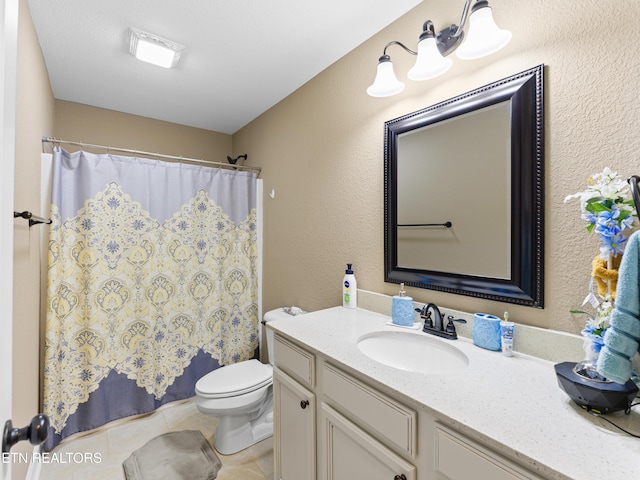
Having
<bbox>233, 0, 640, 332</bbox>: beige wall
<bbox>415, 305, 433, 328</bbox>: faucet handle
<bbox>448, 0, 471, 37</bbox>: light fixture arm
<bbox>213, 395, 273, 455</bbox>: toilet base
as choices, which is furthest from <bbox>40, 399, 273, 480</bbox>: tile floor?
<bbox>448, 0, 471, 37</bbox>: light fixture arm

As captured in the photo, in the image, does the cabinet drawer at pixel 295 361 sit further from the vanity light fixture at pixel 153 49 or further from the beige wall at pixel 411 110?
the vanity light fixture at pixel 153 49

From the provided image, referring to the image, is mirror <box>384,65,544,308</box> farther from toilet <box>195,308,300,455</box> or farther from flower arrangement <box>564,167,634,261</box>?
toilet <box>195,308,300,455</box>

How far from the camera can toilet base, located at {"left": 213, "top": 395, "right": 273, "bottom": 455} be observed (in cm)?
179

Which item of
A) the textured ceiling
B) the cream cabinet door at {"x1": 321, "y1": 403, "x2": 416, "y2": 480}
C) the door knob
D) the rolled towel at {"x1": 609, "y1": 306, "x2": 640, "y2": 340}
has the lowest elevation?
the cream cabinet door at {"x1": 321, "y1": 403, "x2": 416, "y2": 480}

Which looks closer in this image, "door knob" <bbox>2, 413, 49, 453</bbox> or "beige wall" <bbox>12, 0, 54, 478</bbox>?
"door knob" <bbox>2, 413, 49, 453</bbox>

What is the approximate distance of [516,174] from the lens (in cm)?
109

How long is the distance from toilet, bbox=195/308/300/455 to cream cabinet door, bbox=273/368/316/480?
41 centimetres

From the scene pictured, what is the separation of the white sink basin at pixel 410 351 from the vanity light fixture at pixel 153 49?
189 centimetres

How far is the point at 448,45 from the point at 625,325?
118cm

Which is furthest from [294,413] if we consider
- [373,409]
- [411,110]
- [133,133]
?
[133,133]

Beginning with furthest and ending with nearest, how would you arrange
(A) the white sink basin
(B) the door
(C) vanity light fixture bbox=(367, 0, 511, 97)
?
(A) the white sink basin → (C) vanity light fixture bbox=(367, 0, 511, 97) → (B) the door

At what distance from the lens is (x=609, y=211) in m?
0.78

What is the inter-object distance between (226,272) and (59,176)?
1.27 meters

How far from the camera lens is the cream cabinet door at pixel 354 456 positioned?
2.81 feet
